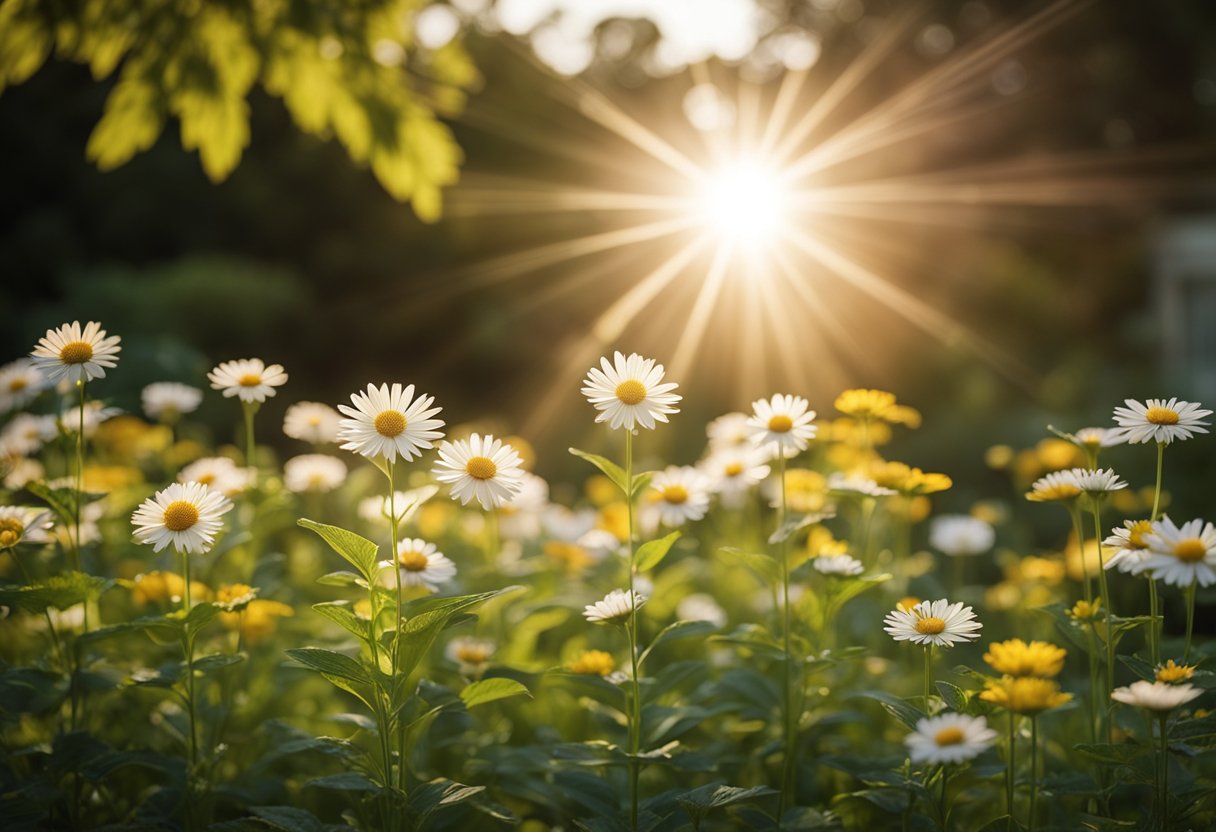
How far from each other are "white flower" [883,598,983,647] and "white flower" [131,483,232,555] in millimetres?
982

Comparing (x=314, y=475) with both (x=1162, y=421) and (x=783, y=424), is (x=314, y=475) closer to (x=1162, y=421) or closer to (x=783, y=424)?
(x=783, y=424)

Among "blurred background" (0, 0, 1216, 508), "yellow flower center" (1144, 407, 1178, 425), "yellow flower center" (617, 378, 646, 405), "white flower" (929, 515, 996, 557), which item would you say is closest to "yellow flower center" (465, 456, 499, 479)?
"yellow flower center" (617, 378, 646, 405)

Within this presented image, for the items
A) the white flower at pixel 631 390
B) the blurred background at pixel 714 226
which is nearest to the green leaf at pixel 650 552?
the white flower at pixel 631 390

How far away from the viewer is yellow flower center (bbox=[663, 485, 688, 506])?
5.73 ft

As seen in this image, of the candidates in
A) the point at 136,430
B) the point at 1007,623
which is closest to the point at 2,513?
the point at 136,430

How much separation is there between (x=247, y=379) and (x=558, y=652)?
1.21 m

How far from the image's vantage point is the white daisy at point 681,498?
→ 1.71 metres

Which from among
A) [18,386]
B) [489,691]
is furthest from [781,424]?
[18,386]

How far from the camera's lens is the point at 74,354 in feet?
4.43

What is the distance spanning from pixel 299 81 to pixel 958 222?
992cm

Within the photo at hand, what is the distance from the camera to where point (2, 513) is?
4.71 ft

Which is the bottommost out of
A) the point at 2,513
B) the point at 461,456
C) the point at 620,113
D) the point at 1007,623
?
the point at 2,513

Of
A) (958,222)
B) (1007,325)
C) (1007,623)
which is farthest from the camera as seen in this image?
(958,222)

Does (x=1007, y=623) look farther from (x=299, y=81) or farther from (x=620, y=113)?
(x=620, y=113)
